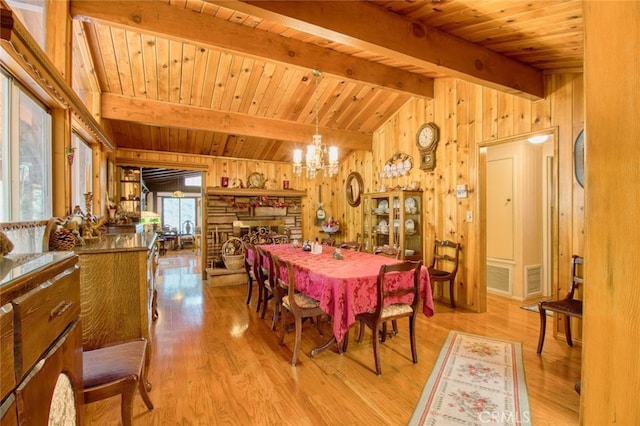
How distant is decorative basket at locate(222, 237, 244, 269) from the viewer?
5402 millimetres

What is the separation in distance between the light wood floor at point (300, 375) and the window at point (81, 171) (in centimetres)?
164

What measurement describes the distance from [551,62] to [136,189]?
676 centimetres

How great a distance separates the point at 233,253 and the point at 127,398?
170 inches

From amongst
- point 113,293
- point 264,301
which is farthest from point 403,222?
point 113,293

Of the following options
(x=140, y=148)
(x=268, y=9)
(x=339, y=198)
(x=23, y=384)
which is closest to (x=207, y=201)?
(x=140, y=148)

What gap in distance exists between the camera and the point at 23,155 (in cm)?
192

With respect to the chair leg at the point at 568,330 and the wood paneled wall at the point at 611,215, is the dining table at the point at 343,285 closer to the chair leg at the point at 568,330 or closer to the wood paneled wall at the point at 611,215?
the chair leg at the point at 568,330

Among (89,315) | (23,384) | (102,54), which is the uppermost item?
(102,54)

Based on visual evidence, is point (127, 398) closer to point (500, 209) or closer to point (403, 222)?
point (403, 222)

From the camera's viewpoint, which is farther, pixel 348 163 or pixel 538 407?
pixel 348 163

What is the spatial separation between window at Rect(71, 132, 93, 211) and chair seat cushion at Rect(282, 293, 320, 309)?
2379mm

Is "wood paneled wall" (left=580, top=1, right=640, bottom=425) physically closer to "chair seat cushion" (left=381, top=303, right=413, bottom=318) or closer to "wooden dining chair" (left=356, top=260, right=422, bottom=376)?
"wooden dining chair" (left=356, top=260, right=422, bottom=376)

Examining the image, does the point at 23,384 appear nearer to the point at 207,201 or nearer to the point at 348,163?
the point at 207,201

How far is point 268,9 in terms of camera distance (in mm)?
1799
